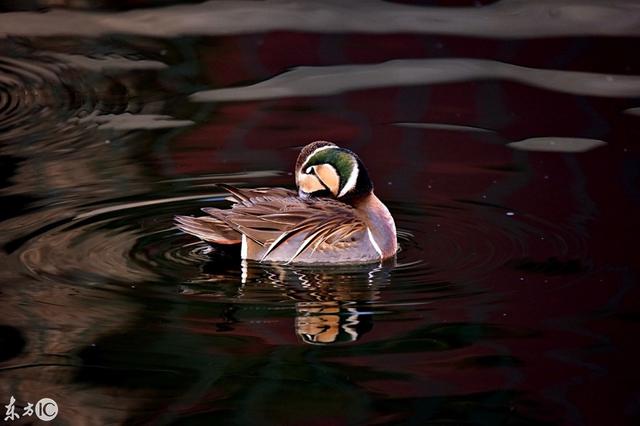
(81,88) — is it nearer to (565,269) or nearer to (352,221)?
(352,221)

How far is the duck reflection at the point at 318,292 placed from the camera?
6410 millimetres

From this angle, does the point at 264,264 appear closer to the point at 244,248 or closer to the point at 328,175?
the point at 244,248

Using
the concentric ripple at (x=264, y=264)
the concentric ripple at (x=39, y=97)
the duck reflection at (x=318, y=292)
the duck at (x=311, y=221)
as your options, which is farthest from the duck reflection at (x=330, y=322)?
the concentric ripple at (x=39, y=97)

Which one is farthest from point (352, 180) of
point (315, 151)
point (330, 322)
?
point (330, 322)

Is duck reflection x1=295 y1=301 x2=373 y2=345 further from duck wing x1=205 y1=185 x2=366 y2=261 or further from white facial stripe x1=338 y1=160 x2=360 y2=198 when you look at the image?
white facial stripe x1=338 y1=160 x2=360 y2=198

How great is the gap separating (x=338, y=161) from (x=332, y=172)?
0.21 ft

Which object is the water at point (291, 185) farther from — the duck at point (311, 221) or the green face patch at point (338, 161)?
the green face patch at point (338, 161)

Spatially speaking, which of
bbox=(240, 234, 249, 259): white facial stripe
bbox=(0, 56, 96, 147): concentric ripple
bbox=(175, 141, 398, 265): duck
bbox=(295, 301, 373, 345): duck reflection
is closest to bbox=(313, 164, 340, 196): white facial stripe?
bbox=(175, 141, 398, 265): duck

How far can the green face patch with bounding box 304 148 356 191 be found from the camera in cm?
767

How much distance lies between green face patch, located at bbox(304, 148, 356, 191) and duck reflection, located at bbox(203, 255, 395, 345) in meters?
0.54

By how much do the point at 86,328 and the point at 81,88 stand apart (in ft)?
14.4

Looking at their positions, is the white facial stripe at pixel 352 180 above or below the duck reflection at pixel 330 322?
above

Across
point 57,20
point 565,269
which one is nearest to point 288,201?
point 565,269

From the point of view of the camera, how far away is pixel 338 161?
7.68m
